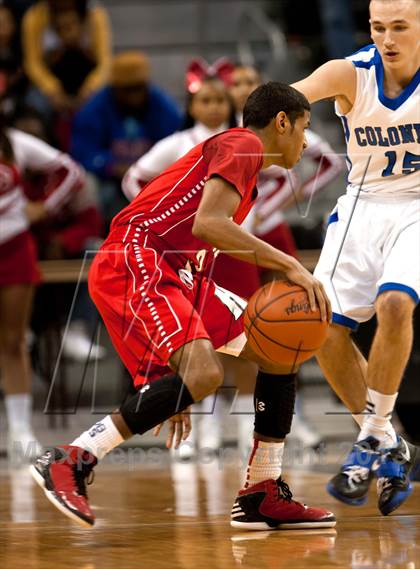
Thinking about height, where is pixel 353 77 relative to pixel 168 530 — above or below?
above

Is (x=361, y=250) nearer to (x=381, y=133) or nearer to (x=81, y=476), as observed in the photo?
(x=381, y=133)

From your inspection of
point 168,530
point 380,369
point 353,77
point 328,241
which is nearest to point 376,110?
point 353,77

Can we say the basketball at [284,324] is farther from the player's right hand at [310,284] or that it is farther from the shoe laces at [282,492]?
the shoe laces at [282,492]

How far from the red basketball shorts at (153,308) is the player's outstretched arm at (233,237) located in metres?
0.30

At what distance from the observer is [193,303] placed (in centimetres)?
457

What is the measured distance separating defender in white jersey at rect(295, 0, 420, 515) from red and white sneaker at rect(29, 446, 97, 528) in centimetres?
107

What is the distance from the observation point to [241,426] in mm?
7172

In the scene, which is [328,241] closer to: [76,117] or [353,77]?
[353,77]

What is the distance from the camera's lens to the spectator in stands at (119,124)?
28.6 feet

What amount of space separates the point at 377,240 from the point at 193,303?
866 mm

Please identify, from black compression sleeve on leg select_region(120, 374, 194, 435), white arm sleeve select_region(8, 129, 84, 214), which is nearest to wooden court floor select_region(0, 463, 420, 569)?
black compression sleeve on leg select_region(120, 374, 194, 435)

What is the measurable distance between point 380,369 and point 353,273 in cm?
39

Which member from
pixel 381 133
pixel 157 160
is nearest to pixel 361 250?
pixel 381 133

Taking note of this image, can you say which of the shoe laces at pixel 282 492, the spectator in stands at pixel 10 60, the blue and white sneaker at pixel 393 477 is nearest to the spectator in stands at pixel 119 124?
the spectator in stands at pixel 10 60
